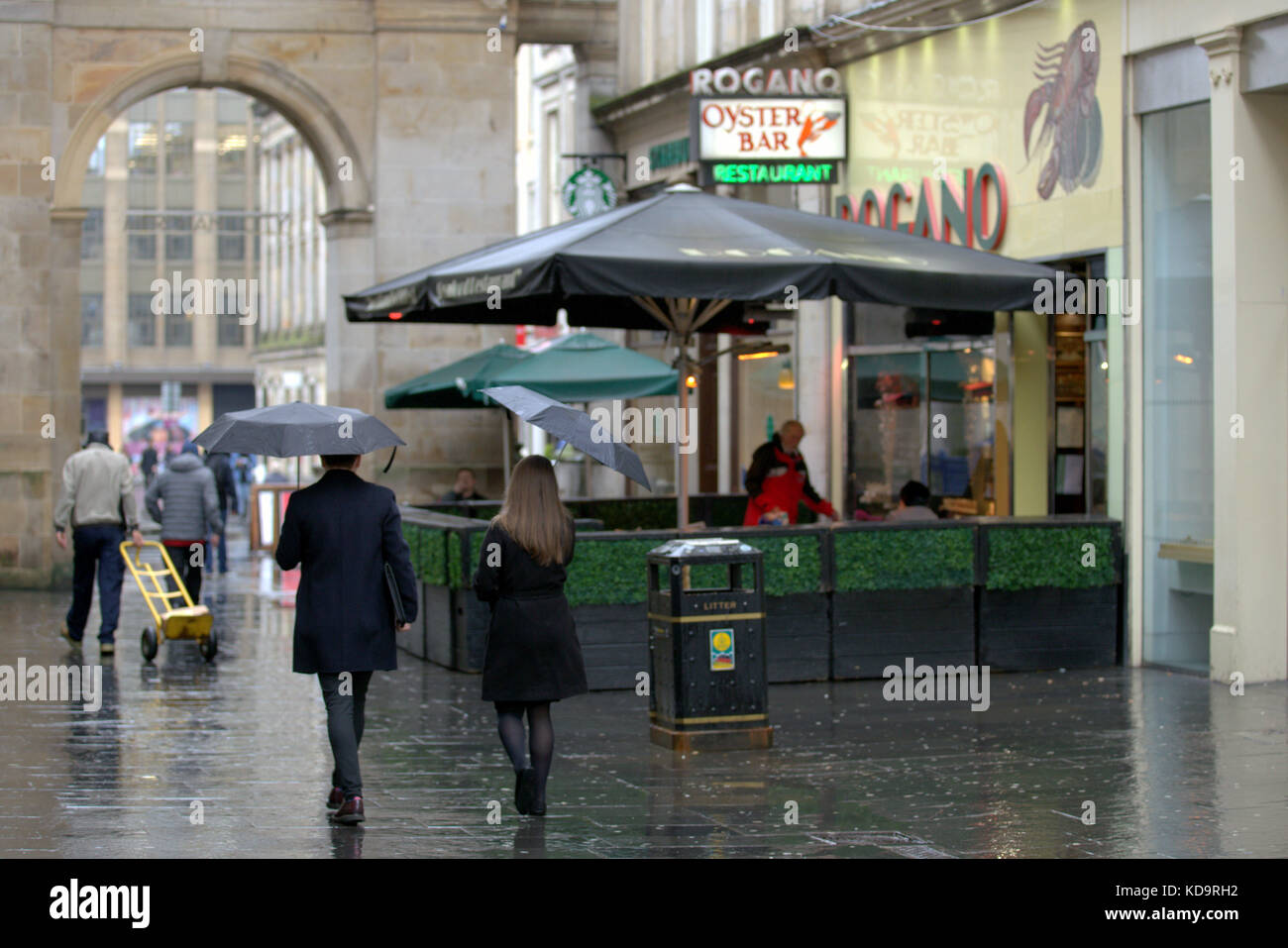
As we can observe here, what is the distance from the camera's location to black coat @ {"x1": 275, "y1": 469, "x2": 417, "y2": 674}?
29.1 feet

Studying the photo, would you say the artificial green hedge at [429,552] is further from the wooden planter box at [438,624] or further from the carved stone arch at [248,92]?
the carved stone arch at [248,92]

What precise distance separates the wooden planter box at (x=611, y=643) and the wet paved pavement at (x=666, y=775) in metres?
0.25

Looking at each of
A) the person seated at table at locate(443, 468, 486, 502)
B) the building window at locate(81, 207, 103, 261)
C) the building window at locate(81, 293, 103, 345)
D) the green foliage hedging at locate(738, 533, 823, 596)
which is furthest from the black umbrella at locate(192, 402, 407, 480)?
the building window at locate(81, 293, 103, 345)

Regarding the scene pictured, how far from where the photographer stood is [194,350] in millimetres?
86062

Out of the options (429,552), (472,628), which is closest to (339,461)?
(472,628)

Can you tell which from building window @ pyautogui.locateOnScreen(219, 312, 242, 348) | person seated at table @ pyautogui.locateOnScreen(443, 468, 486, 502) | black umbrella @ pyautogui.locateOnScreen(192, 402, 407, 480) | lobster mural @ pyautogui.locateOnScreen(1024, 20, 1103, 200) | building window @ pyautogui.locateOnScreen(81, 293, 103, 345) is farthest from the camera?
building window @ pyautogui.locateOnScreen(219, 312, 242, 348)

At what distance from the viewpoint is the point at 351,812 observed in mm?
8609

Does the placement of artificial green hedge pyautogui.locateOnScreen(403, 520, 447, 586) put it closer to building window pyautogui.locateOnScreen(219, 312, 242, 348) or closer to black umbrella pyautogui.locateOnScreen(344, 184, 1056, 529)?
black umbrella pyautogui.locateOnScreen(344, 184, 1056, 529)

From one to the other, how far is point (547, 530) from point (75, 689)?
5.86 meters

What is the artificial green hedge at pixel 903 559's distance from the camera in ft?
44.8

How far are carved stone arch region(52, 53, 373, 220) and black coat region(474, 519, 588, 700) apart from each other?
1457 cm

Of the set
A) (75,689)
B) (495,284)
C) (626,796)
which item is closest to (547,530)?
(626,796)

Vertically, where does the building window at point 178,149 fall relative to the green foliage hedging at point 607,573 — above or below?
above

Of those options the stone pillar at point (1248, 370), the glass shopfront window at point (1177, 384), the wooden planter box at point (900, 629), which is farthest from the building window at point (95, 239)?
the stone pillar at point (1248, 370)
